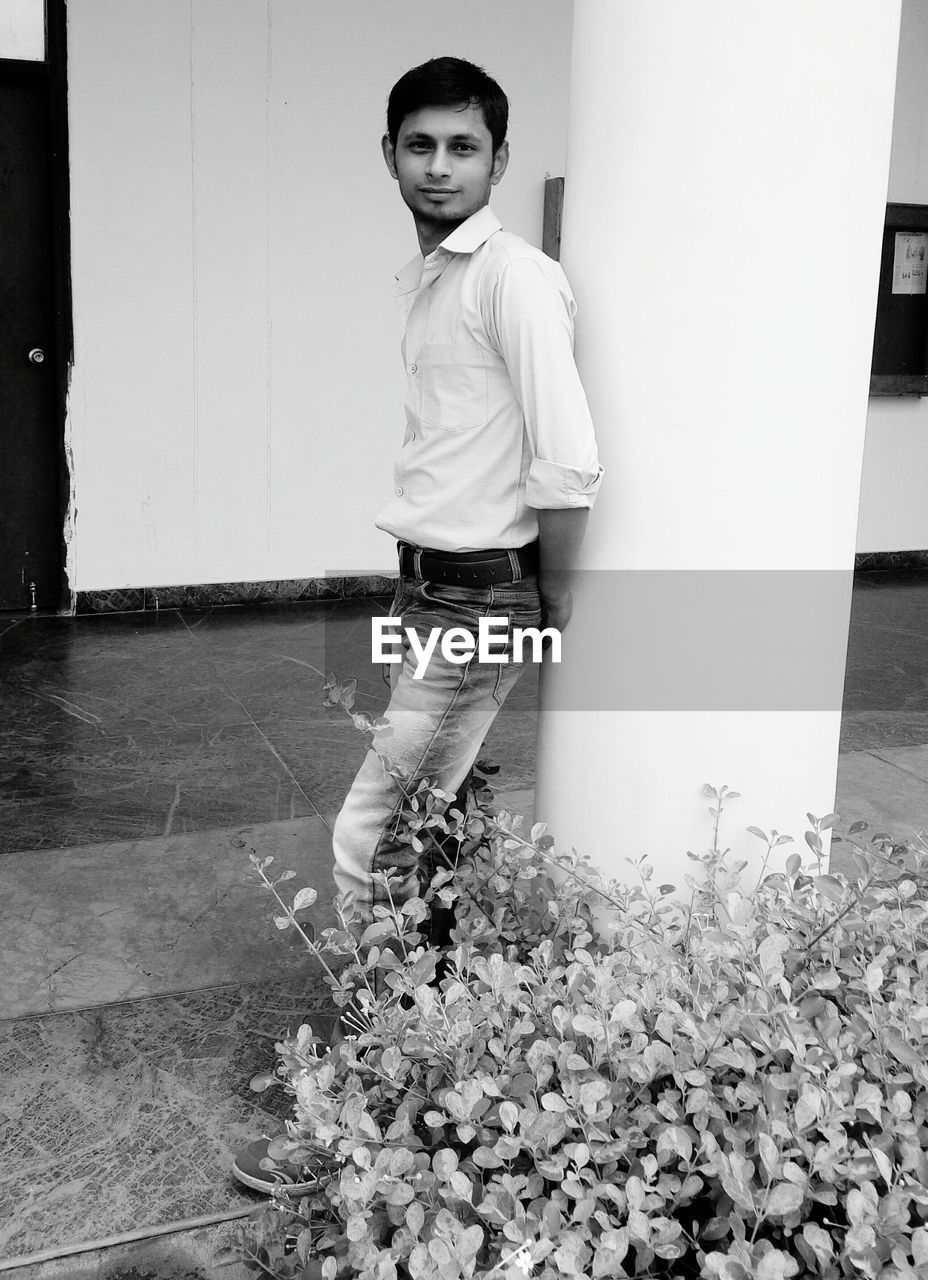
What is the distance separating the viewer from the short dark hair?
6.82 feet

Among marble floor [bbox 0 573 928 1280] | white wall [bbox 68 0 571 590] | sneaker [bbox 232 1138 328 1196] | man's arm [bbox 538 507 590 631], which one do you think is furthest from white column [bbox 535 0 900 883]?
white wall [bbox 68 0 571 590]

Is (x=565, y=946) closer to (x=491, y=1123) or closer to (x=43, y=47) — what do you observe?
Answer: (x=491, y=1123)

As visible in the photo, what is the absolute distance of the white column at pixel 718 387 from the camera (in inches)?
72.7

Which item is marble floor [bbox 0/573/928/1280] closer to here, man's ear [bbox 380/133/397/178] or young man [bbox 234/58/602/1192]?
young man [bbox 234/58/602/1192]

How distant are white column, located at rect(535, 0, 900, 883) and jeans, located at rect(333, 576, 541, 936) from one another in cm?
15

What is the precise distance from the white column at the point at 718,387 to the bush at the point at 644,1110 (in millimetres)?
252

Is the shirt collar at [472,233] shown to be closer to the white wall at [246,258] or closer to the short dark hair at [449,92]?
the short dark hair at [449,92]

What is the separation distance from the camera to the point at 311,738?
4516 mm

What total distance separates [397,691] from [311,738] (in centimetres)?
231

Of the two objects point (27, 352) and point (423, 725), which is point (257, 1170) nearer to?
point (423, 725)

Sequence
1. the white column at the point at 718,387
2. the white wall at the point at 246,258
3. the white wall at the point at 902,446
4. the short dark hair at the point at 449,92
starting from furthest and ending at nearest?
the white wall at the point at 902,446 → the white wall at the point at 246,258 → the short dark hair at the point at 449,92 → the white column at the point at 718,387

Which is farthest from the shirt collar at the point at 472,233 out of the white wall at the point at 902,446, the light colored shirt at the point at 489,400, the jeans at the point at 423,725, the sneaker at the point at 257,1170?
the white wall at the point at 902,446

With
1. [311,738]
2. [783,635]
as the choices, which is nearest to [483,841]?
[783,635]

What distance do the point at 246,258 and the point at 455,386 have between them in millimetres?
4502
